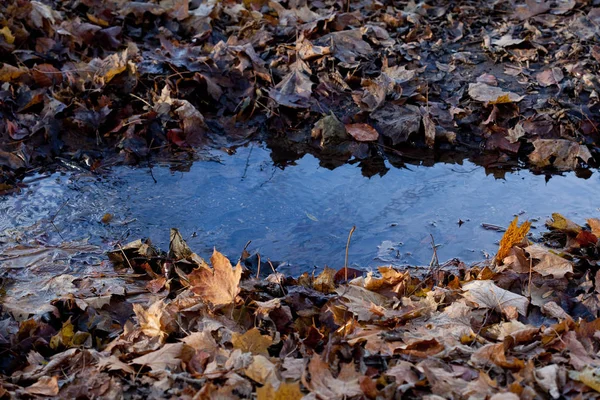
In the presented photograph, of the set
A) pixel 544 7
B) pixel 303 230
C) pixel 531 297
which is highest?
pixel 544 7

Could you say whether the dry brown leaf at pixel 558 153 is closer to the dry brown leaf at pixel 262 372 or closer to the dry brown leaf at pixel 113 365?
the dry brown leaf at pixel 262 372

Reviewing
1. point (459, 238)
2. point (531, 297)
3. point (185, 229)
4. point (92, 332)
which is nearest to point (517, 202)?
point (459, 238)

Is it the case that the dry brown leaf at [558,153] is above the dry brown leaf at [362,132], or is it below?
below

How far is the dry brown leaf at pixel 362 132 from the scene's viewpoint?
4.32 meters

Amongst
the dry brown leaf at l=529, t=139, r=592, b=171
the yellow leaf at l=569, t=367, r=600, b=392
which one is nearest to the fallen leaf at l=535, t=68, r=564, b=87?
the dry brown leaf at l=529, t=139, r=592, b=171

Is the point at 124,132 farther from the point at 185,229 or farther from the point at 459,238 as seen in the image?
the point at 459,238

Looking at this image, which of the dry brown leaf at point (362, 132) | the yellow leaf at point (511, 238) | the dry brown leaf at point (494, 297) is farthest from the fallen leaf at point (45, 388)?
the dry brown leaf at point (362, 132)

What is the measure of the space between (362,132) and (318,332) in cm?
227

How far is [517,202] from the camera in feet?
12.8

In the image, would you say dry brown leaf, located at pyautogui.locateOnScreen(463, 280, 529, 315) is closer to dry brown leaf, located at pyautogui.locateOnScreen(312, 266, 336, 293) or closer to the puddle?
dry brown leaf, located at pyautogui.locateOnScreen(312, 266, 336, 293)

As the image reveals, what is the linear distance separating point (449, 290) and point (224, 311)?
100 cm

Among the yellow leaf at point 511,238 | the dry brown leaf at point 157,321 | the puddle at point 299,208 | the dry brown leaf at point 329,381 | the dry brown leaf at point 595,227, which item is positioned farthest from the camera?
the puddle at point 299,208

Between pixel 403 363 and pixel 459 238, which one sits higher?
pixel 403 363

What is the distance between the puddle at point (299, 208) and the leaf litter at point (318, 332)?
0.38m
